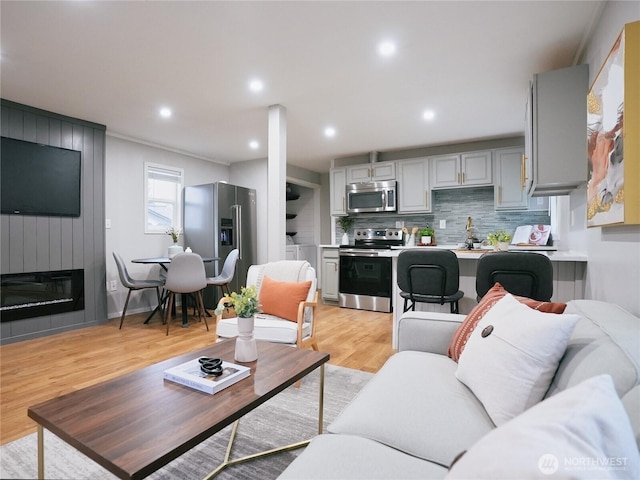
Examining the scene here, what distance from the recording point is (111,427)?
3.44ft

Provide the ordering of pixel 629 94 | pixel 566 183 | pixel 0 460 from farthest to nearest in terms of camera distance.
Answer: pixel 566 183, pixel 629 94, pixel 0 460

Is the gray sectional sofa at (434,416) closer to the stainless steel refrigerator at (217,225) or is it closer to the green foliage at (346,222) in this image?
the stainless steel refrigerator at (217,225)

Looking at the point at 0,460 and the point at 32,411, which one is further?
the point at 32,411

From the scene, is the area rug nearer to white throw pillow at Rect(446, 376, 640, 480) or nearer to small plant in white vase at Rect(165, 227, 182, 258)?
white throw pillow at Rect(446, 376, 640, 480)

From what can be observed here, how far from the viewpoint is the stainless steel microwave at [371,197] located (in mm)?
5266

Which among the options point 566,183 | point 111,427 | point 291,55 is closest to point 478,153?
point 566,183

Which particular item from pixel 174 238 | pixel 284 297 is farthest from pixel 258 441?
pixel 174 238

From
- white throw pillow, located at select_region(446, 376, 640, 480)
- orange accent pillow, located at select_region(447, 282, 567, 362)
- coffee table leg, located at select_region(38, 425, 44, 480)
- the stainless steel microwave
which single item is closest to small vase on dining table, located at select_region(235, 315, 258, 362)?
coffee table leg, located at select_region(38, 425, 44, 480)

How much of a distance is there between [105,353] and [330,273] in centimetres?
320

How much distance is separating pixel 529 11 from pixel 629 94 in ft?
3.44

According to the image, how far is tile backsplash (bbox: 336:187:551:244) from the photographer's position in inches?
188

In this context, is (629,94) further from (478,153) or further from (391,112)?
(478,153)

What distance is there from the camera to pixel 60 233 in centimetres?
377

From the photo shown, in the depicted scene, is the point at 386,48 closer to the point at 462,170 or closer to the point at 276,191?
the point at 276,191
